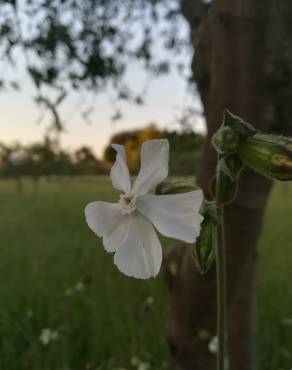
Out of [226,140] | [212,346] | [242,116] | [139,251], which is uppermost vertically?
[226,140]

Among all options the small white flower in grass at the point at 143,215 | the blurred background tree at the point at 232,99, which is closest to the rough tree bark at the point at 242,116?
the blurred background tree at the point at 232,99

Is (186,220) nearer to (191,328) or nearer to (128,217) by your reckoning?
(128,217)

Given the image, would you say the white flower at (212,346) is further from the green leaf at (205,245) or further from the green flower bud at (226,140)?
the green flower bud at (226,140)

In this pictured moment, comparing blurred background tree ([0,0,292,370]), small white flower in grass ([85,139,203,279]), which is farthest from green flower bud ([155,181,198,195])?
blurred background tree ([0,0,292,370])

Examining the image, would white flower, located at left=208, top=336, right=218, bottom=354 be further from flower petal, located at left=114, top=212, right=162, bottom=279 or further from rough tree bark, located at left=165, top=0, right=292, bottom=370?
flower petal, located at left=114, top=212, right=162, bottom=279

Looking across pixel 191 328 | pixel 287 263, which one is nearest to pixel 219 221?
pixel 191 328

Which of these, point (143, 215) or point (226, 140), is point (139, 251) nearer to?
point (143, 215)

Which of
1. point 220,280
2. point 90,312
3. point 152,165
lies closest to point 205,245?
point 220,280

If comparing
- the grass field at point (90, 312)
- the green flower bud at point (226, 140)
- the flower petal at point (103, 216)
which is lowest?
the grass field at point (90, 312)
